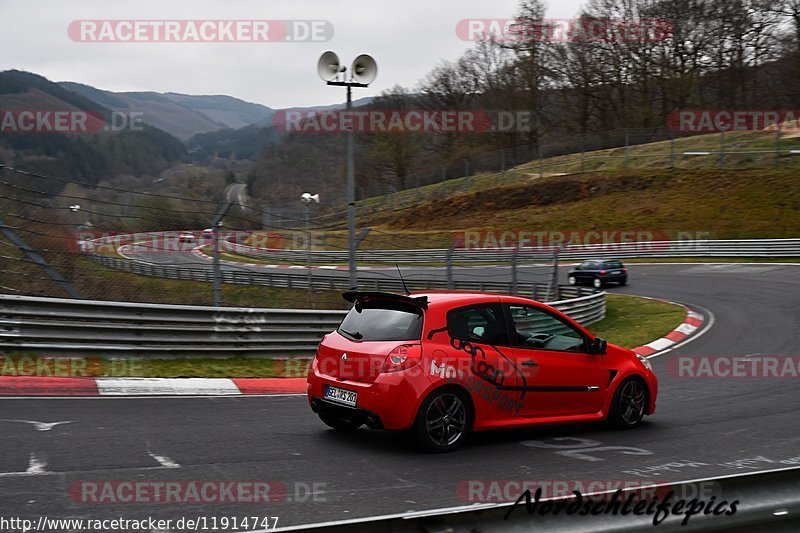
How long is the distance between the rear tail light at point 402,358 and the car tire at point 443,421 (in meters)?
0.33

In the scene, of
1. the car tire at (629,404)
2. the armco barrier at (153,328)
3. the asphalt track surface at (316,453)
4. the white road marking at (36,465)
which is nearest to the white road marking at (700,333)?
the asphalt track surface at (316,453)

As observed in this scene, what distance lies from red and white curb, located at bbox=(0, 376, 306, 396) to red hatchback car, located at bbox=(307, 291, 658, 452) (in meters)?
2.96

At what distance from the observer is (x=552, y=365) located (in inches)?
305

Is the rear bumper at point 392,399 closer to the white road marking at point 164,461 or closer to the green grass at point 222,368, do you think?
the white road marking at point 164,461

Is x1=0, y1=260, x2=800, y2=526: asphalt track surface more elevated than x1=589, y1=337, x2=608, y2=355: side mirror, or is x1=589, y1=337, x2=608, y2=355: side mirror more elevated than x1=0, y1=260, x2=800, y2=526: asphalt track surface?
x1=589, y1=337, x2=608, y2=355: side mirror

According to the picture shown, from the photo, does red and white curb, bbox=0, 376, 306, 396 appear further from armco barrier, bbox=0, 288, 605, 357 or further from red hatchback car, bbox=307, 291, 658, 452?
red hatchback car, bbox=307, 291, 658, 452

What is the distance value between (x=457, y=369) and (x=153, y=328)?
20.0 ft

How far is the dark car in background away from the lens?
1251 inches

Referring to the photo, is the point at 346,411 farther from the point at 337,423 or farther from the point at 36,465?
the point at 36,465

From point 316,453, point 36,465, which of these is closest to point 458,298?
point 316,453

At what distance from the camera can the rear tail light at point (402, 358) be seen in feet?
22.4

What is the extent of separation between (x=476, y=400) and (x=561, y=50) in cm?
6260

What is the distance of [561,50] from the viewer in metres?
65.6

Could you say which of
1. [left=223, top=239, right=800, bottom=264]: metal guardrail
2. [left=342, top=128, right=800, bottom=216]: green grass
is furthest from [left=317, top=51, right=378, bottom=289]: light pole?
[left=342, top=128, right=800, bottom=216]: green grass
